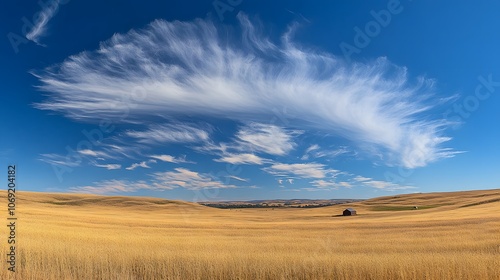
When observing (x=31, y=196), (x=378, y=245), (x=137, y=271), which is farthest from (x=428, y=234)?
(x=31, y=196)

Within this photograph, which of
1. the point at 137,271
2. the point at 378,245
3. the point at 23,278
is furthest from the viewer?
the point at 378,245

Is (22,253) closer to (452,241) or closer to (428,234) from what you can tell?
(452,241)

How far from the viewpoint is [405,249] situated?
19156mm

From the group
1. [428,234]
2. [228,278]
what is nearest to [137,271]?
[228,278]

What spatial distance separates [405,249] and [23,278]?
17321mm

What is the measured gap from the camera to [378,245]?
2064cm

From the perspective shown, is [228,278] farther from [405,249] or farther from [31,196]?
[31,196]

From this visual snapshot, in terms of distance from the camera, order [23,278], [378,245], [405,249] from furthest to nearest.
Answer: [378,245] → [405,249] → [23,278]

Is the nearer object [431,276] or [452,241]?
[431,276]

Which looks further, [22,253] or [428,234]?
[428,234]

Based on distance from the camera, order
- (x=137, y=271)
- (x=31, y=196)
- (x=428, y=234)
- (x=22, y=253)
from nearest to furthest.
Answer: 1. (x=137, y=271)
2. (x=22, y=253)
3. (x=428, y=234)
4. (x=31, y=196)

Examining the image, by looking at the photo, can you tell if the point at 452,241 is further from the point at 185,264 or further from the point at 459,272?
the point at 185,264

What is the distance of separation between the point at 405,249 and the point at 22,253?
18.1 metres

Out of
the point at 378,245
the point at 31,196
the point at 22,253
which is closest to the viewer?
the point at 22,253
